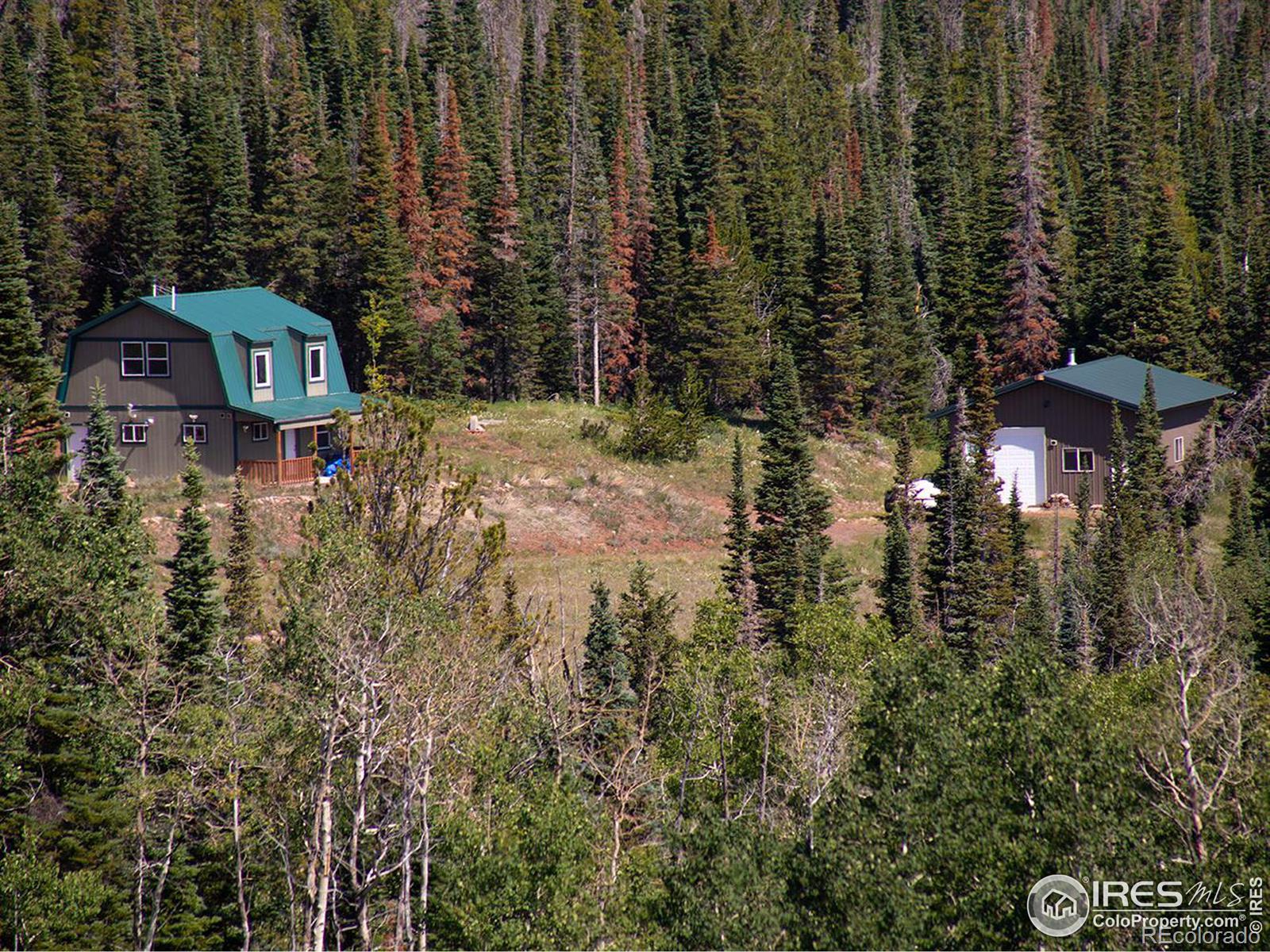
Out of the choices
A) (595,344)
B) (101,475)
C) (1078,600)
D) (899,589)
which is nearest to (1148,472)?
(1078,600)

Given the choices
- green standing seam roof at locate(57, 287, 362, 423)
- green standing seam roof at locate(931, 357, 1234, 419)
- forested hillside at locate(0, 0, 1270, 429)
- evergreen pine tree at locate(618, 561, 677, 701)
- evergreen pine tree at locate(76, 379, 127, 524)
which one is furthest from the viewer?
forested hillside at locate(0, 0, 1270, 429)

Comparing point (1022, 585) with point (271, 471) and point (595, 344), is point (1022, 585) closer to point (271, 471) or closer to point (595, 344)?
point (271, 471)

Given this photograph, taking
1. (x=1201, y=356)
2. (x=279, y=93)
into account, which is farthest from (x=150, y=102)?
(x=1201, y=356)

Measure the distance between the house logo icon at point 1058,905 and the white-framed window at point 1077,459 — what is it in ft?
153

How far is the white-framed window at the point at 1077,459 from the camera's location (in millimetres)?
67812

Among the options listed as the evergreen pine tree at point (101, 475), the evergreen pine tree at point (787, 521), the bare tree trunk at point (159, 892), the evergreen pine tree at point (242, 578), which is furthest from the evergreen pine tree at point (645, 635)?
the bare tree trunk at point (159, 892)

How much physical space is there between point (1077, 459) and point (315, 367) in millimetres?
33472

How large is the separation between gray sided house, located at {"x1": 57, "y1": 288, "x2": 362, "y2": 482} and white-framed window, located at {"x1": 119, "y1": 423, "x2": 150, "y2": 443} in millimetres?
30

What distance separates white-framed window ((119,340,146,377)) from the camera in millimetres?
58438

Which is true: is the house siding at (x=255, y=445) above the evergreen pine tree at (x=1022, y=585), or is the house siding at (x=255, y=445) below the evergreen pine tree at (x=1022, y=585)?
above

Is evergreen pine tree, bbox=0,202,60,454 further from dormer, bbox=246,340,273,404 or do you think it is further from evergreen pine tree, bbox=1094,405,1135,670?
evergreen pine tree, bbox=1094,405,1135,670

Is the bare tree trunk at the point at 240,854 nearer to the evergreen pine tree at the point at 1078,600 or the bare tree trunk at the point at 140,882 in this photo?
the bare tree trunk at the point at 140,882

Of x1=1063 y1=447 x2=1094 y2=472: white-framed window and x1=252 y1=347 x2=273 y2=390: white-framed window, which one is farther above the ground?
x1=252 y1=347 x2=273 y2=390: white-framed window

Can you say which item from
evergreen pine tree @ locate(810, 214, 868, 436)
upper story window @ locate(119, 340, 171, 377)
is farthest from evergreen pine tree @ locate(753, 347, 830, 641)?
evergreen pine tree @ locate(810, 214, 868, 436)
